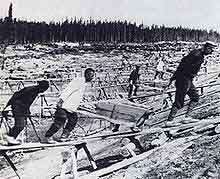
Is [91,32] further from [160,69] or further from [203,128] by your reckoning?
[203,128]

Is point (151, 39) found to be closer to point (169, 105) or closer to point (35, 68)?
point (169, 105)

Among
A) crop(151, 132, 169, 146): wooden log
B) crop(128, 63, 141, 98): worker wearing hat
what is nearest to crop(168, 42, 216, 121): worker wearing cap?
crop(151, 132, 169, 146): wooden log

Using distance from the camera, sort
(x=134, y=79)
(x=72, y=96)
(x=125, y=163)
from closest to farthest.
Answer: (x=125, y=163)
(x=72, y=96)
(x=134, y=79)

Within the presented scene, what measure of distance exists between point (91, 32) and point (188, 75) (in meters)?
1.43

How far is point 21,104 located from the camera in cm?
348

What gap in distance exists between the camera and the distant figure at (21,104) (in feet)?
11.3

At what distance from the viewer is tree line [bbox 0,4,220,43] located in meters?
3.73

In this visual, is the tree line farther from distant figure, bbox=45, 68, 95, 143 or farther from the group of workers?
distant figure, bbox=45, 68, 95, 143

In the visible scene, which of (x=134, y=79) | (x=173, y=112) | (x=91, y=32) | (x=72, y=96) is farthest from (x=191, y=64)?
(x=91, y=32)

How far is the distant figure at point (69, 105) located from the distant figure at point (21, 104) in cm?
22

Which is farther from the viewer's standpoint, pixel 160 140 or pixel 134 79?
pixel 134 79

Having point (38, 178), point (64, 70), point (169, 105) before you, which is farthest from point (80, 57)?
point (38, 178)

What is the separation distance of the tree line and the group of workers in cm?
23

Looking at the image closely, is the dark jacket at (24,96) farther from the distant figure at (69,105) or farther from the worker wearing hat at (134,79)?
the worker wearing hat at (134,79)
